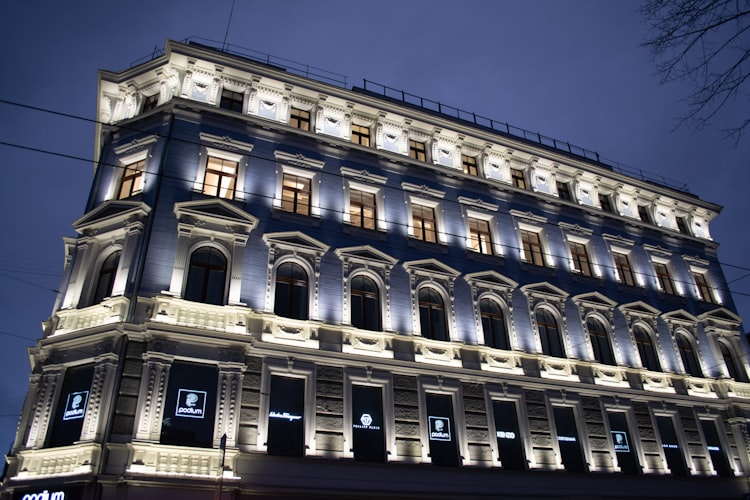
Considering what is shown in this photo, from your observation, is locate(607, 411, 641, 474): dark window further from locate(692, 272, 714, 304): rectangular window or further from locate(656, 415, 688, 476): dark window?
locate(692, 272, 714, 304): rectangular window

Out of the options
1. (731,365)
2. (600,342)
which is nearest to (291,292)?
(600,342)

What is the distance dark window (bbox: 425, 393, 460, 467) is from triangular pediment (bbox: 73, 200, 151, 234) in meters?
12.3

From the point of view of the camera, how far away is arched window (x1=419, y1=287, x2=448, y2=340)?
23375 millimetres

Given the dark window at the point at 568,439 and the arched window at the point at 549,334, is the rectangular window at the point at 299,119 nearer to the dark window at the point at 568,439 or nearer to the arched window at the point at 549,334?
the arched window at the point at 549,334

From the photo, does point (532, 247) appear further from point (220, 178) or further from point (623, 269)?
point (220, 178)

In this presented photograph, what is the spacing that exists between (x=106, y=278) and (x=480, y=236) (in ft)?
51.9

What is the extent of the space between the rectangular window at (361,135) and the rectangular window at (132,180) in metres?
9.04

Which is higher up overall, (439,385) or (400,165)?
(400,165)

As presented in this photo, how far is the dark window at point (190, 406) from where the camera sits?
1755 cm

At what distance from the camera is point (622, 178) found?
3212cm

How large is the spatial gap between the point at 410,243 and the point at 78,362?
13.1m

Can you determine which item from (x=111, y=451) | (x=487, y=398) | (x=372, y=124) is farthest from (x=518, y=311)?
(x=111, y=451)

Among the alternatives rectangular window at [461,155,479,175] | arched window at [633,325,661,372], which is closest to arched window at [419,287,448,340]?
rectangular window at [461,155,479,175]

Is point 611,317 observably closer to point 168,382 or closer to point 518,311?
point 518,311
